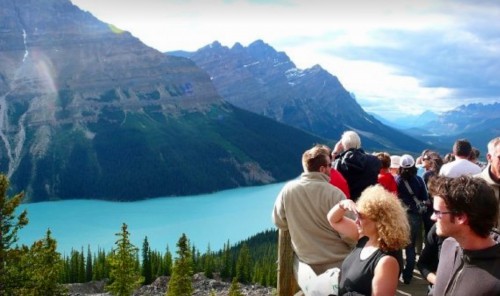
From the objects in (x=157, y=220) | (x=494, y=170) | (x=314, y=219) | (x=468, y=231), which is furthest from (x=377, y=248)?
(x=157, y=220)

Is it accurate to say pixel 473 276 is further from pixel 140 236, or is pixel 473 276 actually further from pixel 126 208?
pixel 126 208

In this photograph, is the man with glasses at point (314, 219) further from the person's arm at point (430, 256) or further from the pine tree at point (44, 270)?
the pine tree at point (44, 270)

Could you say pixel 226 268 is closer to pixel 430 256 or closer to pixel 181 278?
pixel 181 278

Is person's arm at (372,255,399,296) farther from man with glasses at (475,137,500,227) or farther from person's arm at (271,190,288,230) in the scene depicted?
person's arm at (271,190,288,230)

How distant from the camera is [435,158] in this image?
11.8 metres

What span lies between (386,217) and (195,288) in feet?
184

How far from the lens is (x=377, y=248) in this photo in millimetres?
5523

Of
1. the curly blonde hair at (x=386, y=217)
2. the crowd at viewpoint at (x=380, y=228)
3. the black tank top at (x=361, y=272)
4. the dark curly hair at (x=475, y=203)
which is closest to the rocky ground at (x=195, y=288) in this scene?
the crowd at viewpoint at (x=380, y=228)

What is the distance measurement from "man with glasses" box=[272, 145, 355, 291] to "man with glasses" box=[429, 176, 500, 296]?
261 cm

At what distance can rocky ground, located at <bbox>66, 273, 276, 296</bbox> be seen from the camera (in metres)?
54.4

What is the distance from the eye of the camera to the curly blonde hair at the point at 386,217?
17.7 feet

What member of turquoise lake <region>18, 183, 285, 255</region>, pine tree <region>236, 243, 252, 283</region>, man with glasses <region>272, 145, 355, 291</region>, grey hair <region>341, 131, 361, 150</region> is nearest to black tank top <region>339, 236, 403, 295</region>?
man with glasses <region>272, 145, 355, 291</region>

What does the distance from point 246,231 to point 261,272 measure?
5725 centimetres

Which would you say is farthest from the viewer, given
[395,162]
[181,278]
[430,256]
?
[181,278]
